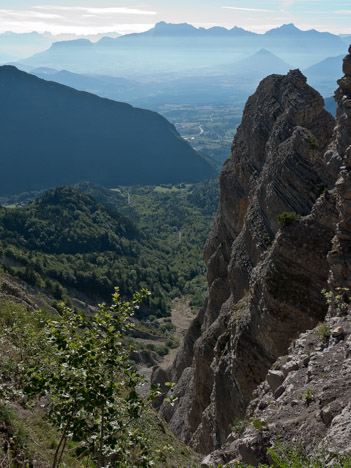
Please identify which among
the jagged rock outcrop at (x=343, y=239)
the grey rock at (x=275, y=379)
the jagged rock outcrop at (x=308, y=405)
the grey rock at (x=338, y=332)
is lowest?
the grey rock at (x=275, y=379)

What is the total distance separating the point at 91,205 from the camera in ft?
410

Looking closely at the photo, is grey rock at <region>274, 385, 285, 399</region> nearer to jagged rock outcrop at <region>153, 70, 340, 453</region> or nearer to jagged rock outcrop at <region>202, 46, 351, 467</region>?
jagged rock outcrop at <region>202, 46, 351, 467</region>

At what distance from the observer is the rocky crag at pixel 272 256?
43.3 ft

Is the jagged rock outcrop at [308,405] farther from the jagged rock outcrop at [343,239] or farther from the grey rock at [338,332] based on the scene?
the jagged rock outcrop at [343,239]

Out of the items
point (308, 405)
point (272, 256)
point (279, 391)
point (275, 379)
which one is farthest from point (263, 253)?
point (308, 405)

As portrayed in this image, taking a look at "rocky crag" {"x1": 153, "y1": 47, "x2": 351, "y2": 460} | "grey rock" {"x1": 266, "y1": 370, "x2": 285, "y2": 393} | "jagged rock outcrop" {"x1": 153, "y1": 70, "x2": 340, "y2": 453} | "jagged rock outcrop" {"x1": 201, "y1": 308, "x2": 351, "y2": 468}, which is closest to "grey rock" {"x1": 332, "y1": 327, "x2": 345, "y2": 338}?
"jagged rock outcrop" {"x1": 201, "y1": 308, "x2": 351, "y2": 468}

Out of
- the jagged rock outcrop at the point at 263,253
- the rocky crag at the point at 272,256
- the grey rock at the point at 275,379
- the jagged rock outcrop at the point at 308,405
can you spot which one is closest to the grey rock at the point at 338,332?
the jagged rock outcrop at the point at 308,405

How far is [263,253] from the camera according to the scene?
20188 millimetres

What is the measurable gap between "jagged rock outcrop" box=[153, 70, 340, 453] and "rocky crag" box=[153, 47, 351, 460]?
0.05 metres

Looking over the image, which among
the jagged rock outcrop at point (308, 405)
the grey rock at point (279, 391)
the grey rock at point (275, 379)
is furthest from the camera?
the grey rock at point (275, 379)

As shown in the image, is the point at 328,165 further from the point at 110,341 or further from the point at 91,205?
the point at 91,205

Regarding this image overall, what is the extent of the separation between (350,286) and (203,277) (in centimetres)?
9785

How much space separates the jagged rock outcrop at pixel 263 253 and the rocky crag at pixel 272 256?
0.16ft

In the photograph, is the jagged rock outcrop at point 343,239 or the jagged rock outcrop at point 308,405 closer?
the jagged rock outcrop at point 308,405
